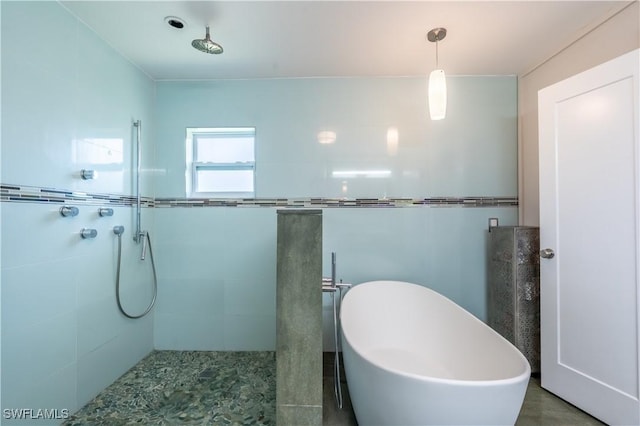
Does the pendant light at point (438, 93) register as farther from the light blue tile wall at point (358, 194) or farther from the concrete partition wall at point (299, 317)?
the concrete partition wall at point (299, 317)

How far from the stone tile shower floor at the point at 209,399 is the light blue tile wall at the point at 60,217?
15 centimetres

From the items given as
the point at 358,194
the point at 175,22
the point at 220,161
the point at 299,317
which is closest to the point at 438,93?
the point at 358,194

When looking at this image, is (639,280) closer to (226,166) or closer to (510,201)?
(510,201)

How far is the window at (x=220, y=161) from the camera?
7.06ft

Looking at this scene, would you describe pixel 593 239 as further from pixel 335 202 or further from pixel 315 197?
pixel 315 197

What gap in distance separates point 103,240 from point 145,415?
3.63 ft

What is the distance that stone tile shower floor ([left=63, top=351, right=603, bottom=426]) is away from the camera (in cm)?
139

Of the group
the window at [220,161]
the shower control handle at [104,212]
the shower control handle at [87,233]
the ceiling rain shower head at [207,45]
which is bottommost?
the shower control handle at [87,233]

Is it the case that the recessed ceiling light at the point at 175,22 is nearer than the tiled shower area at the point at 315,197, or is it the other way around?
the recessed ceiling light at the point at 175,22

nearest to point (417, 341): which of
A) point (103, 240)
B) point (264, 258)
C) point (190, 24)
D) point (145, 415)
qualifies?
point (264, 258)

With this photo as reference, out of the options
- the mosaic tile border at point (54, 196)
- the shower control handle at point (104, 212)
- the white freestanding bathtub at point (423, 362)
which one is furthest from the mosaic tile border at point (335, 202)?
the white freestanding bathtub at point (423, 362)

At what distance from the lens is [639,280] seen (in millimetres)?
1229

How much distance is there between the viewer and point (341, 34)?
1.58m

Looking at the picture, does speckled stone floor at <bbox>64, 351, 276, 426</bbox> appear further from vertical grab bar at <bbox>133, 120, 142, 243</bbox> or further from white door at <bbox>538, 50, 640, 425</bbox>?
white door at <bbox>538, 50, 640, 425</bbox>
